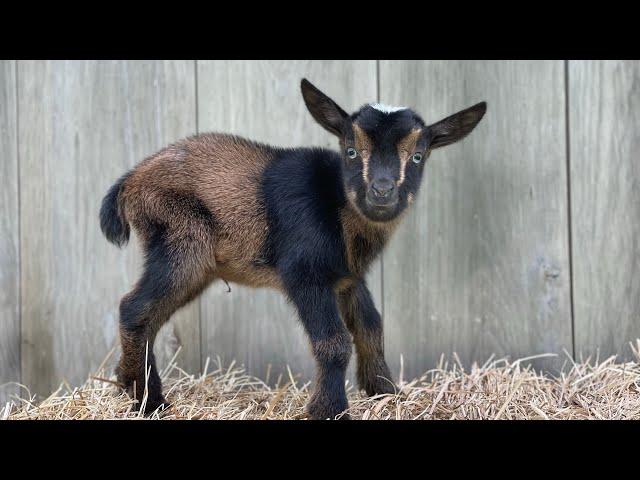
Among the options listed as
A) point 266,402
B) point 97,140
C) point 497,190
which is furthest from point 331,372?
point 97,140

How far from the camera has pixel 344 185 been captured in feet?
12.5

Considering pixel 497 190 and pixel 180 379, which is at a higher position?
pixel 497 190

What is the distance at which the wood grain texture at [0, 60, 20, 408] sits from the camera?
4668 mm

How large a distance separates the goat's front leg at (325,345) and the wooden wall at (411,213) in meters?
1.02

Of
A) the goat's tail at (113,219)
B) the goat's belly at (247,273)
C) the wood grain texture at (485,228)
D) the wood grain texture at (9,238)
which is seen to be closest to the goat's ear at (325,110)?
the goat's belly at (247,273)

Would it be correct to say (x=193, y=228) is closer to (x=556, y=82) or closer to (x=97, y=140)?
(x=97, y=140)

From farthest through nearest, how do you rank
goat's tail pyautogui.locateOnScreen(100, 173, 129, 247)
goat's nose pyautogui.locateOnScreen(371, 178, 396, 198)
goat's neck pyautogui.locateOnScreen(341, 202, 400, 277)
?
goat's tail pyautogui.locateOnScreen(100, 173, 129, 247) → goat's neck pyautogui.locateOnScreen(341, 202, 400, 277) → goat's nose pyautogui.locateOnScreen(371, 178, 396, 198)

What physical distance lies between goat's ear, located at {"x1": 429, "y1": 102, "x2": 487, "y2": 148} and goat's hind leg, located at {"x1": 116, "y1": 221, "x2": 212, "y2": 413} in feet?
3.85

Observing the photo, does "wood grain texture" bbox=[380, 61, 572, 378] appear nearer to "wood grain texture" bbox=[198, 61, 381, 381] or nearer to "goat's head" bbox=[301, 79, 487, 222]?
"wood grain texture" bbox=[198, 61, 381, 381]

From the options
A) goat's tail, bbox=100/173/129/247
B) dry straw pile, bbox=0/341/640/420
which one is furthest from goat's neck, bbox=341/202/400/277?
goat's tail, bbox=100/173/129/247

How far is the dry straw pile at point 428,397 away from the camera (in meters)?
3.77

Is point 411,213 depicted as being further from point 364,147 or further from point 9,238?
point 9,238

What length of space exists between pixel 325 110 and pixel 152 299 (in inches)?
45.1

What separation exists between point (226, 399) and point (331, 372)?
81 cm
